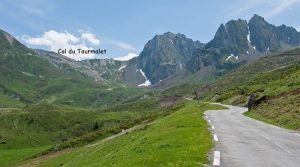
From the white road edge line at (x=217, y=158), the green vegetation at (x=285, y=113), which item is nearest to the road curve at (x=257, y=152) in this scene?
the white road edge line at (x=217, y=158)

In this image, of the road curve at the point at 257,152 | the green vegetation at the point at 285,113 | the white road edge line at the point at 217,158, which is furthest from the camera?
the green vegetation at the point at 285,113

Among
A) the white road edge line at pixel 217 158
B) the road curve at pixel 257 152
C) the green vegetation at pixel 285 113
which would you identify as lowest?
the road curve at pixel 257 152

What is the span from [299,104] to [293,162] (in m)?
49.1

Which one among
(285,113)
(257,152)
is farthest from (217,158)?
(285,113)

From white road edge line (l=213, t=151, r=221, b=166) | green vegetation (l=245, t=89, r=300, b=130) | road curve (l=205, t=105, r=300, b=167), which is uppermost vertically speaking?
green vegetation (l=245, t=89, r=300, b=130)

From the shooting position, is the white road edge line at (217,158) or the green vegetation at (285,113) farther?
the green vegetation at (285,113)

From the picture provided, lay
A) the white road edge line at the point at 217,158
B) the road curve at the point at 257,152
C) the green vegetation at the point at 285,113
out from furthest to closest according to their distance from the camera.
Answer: the green vegetation at the point at 285,113
the road curve at the point at 257,152
the white road edge line at the point at 217,158

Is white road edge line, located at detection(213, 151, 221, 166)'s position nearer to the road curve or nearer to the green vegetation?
the road curve

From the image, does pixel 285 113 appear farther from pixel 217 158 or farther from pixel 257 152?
pixel 217 158

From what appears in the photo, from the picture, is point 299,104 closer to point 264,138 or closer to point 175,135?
point 264,138

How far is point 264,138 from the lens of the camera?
130ft

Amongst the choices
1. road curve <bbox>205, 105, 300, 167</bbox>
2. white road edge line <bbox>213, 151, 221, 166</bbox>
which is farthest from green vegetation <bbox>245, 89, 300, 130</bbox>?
white road edge line <bbox>213, 151, 221, 166</bbox>

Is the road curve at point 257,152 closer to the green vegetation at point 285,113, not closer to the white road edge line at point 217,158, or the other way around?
the white road edge line at point 217,158

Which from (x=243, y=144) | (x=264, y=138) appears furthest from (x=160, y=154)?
(x=264, y=138)
